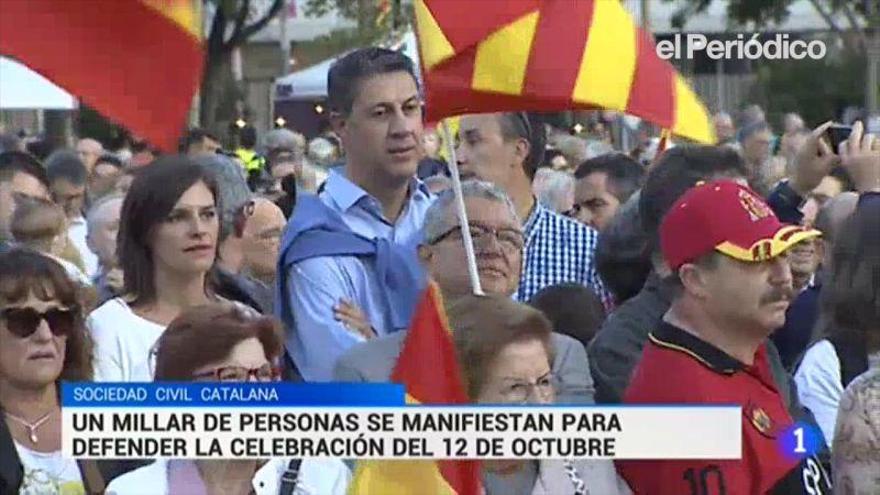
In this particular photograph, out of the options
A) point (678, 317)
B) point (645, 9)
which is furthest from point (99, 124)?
point (678, 317)

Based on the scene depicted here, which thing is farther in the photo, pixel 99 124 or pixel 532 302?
pixel 99 124

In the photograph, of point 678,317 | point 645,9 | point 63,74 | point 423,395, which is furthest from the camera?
point 645,9

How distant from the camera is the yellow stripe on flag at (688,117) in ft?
20.4

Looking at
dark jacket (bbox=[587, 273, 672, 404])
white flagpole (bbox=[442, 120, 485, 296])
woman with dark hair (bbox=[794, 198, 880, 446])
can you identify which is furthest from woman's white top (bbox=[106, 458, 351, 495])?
woman with dark hair (bbox=[794, 198, 880, 446])

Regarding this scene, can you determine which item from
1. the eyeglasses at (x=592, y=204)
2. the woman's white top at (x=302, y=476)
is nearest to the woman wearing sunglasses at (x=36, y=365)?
the woman's white top at (x=302, y=476)

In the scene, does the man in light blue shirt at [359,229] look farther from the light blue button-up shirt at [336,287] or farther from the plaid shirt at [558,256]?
the plaid shirt at [558,256]

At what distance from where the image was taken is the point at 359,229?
19.7ft

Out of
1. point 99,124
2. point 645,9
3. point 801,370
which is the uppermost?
point 645,9

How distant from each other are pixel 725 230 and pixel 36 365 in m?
1.54

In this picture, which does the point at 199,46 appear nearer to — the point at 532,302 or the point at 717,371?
the point at 717,371

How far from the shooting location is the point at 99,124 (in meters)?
26.1

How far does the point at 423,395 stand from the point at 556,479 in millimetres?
356

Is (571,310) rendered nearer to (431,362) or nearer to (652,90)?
(652,90)

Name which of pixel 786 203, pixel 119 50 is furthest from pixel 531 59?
pixel 786 203
